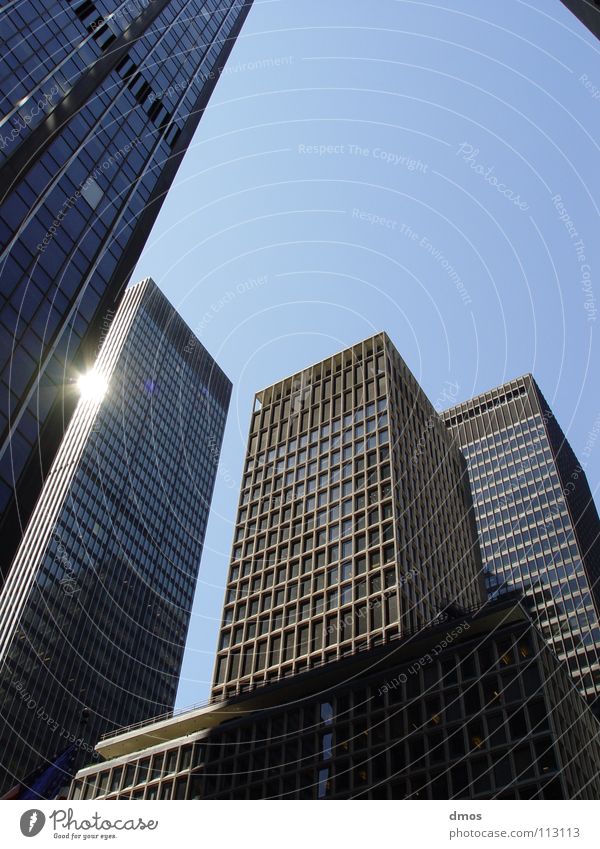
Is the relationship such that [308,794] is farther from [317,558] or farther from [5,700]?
[5,700]

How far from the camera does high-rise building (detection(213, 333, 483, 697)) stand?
7769cm

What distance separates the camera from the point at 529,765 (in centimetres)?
5225

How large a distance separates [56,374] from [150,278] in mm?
132329
